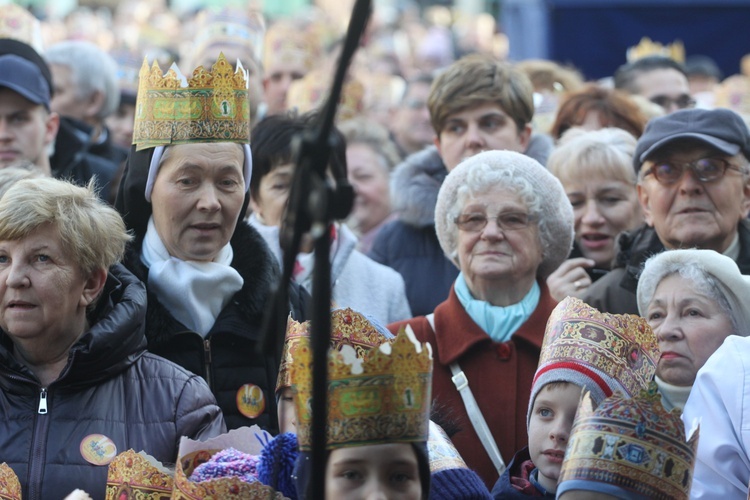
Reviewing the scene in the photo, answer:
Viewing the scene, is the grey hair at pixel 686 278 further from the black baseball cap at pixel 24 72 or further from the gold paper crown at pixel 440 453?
the black baseball cap at pixel 24 72

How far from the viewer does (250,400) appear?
4723mm

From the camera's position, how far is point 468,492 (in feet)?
12.9

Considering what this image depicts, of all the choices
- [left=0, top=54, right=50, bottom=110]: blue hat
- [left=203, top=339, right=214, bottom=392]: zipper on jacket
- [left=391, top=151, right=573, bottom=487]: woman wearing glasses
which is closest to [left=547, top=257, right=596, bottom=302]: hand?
[left=391, top=151, right=573, bottom=487]: woman wearing glasses

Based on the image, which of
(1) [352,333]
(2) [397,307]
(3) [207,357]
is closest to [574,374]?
(1) [352,333]

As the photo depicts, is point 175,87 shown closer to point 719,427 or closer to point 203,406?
point 203,406

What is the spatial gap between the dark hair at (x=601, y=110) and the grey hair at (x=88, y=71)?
8.06ft

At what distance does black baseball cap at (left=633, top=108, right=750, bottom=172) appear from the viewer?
5551 mm

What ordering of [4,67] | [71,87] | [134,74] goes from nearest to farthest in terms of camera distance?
[4,67]
[71,87]
[134,74]

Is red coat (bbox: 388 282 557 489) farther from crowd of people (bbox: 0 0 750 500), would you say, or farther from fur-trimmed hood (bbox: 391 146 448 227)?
fur-trimmed hood (bbox: 391 146 448 227)

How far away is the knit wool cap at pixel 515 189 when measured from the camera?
523 centimetres

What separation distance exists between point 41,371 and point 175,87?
1126 mm

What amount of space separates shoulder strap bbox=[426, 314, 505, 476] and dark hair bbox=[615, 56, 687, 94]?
13.6 ft

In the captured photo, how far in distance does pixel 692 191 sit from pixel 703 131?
0.77 feet

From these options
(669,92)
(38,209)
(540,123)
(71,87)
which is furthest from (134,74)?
(38,209)
